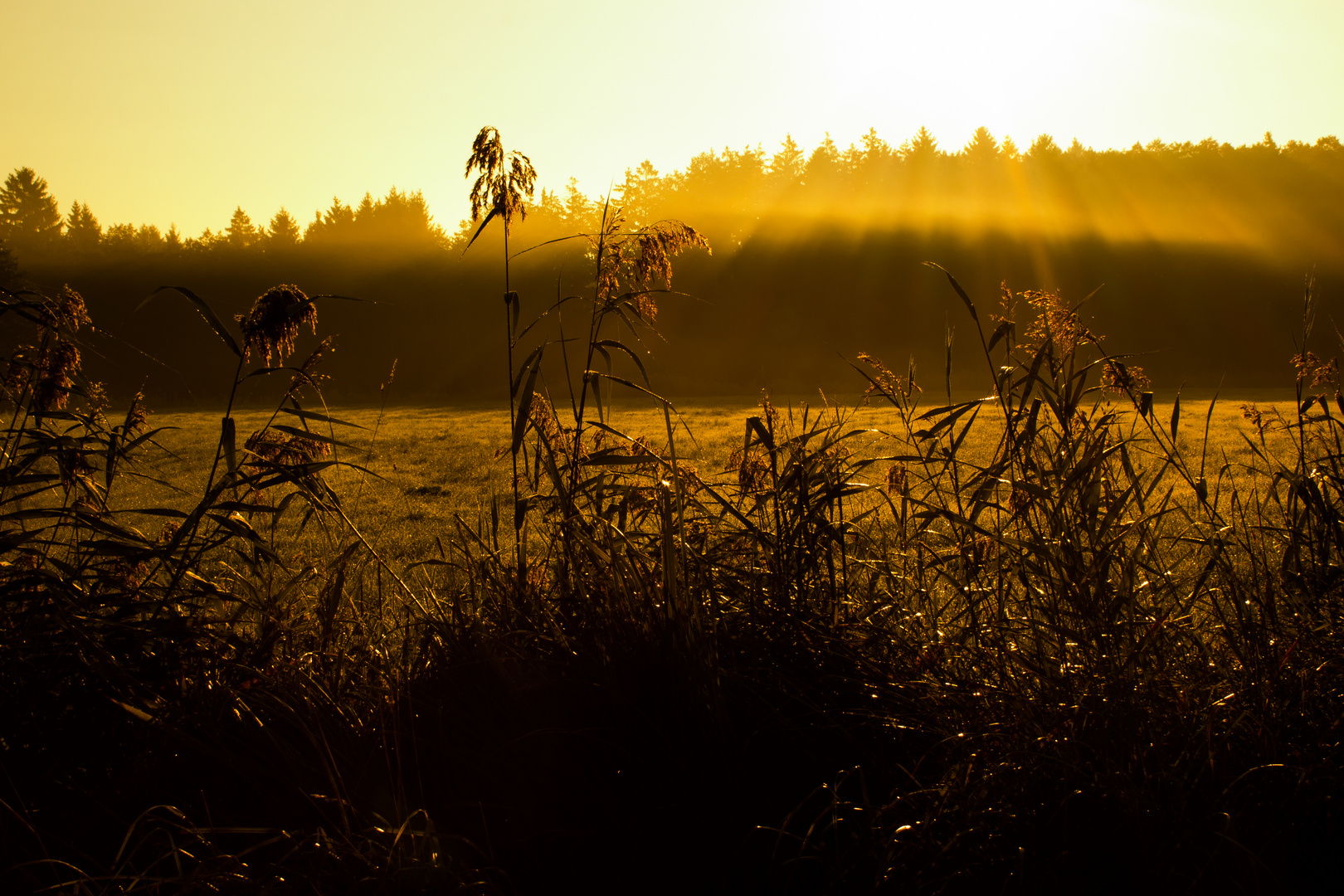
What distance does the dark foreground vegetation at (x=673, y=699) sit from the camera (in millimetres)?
1279

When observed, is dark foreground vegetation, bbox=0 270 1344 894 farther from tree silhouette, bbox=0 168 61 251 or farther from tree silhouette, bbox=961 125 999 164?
tree silhouette, bbox=0 168 61 251

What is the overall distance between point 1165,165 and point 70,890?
52.8 m

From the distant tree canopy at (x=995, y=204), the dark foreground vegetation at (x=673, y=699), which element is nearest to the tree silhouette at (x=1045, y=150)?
the distant tree canopy at (x=995, y=204)

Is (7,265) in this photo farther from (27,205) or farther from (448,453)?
(27,205)

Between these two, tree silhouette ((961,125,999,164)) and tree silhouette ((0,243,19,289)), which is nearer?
tree silhouette ((0,243,19,289))

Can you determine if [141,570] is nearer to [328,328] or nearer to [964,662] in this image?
[964,662]

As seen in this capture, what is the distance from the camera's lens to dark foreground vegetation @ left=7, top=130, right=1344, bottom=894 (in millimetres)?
1279

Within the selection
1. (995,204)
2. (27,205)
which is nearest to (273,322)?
(995,204)

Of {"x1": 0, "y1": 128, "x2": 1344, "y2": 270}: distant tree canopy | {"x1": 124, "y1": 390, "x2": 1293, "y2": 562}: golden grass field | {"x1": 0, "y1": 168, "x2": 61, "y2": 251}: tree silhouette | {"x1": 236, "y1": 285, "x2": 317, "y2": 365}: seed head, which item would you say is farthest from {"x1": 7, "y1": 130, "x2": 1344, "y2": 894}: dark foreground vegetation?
{"x1": 0, "y1": 168, "x2": 61, "y2": 251}: tree silhouette

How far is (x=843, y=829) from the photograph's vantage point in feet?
4.59

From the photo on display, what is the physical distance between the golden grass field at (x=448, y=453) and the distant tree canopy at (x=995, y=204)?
20179 mm

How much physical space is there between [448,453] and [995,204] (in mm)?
40381

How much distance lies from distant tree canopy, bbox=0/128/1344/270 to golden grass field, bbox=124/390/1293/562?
20.2m

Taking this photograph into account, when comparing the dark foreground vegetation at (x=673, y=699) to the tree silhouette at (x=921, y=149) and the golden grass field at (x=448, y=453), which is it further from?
the tree silhouette at (x=921, y=149)
